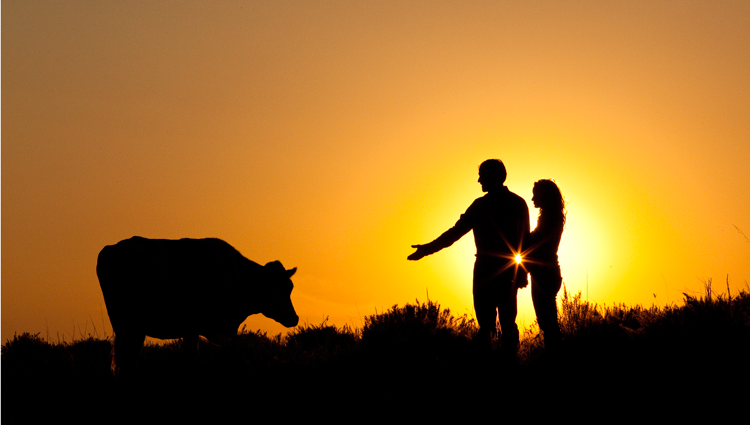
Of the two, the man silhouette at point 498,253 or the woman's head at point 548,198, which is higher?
the woman's head at point 548,198

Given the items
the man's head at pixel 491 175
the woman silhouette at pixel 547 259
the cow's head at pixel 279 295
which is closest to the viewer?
the woman silhouette at pixel 547 259

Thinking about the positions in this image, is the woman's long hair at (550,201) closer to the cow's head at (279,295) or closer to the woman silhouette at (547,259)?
the woman silhouette at (547,259)

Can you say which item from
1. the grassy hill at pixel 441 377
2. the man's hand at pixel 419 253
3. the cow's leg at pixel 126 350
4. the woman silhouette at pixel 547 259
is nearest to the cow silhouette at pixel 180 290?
the cow's leg at pixel 126 350

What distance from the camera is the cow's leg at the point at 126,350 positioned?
9250 mm

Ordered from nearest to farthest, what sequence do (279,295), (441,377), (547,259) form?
(441,377)
(547,259)
(279,295)

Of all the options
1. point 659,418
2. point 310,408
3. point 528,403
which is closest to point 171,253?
point 310,408

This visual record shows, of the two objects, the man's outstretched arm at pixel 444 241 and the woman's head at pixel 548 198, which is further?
the man's outstretched arm at pixel 444 241

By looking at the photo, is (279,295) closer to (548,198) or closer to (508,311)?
(508,311)

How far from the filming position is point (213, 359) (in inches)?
375

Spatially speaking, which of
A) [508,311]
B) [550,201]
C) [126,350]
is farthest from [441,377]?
[126,350]

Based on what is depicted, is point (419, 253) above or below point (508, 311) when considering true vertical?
above

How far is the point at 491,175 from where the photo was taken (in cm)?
816

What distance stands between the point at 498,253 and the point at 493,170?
0.97 metres

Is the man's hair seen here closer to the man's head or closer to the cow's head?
the man's head
